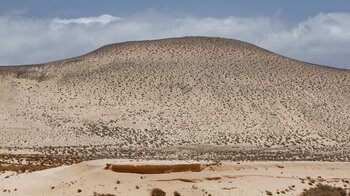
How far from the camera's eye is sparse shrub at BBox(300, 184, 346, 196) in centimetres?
1975

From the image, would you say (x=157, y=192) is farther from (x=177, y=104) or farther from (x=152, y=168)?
(x=177, y=104)

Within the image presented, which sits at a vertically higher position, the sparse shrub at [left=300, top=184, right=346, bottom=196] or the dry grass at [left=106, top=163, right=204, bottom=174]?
the dry grass at [left=106, top=163, right=204, bottom=174]

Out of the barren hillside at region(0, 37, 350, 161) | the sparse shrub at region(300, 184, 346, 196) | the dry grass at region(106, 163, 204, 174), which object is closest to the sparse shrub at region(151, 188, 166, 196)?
the dry grass at region(106, 163, 204, 174)

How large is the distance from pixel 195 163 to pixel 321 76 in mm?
58344

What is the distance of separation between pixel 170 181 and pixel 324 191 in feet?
19.8

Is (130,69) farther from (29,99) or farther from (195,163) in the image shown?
(195,163)

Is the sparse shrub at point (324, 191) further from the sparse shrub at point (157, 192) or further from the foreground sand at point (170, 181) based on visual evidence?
the sparse shrub at point (157, 192)

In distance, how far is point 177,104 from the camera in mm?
65062

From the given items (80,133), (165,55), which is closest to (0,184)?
(80,133)

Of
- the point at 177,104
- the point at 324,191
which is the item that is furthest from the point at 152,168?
the point at 177,104

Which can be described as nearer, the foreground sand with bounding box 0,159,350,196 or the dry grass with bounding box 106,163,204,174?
the foreground sand with bounding box 0,159,350,196

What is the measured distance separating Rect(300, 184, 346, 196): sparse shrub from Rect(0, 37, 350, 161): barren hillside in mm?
22667

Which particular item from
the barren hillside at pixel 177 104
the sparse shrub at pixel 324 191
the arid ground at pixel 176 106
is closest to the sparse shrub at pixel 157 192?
the sparse shrub at pixel 324 191

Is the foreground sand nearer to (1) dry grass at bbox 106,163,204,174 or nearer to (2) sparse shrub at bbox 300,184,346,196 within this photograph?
(1) dry grass at bbox 106,163,204,174
